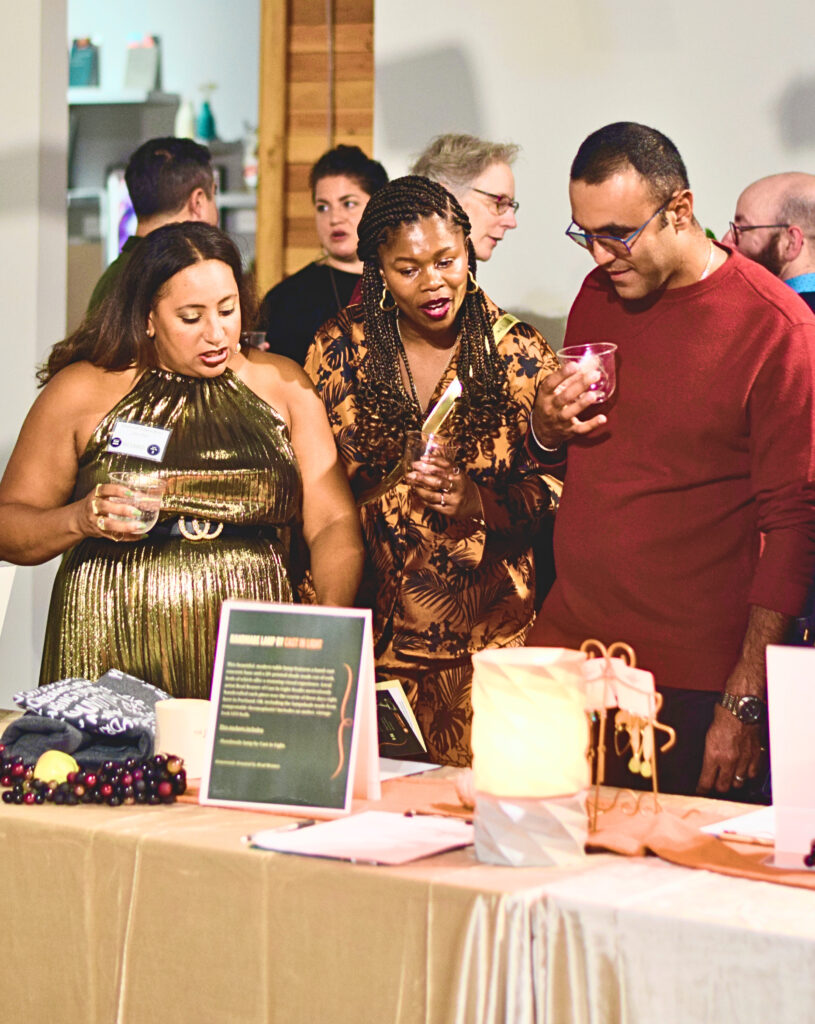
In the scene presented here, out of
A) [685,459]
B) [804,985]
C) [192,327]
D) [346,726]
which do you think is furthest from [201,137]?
[804,985]

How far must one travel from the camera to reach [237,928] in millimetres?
1490

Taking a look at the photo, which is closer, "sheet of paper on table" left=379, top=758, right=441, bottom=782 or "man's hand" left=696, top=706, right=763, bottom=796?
"sheet of paper on table" left=379, top=758, right=441, bottom=782

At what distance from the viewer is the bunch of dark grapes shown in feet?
5.57

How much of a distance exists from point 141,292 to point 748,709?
1.32 metres

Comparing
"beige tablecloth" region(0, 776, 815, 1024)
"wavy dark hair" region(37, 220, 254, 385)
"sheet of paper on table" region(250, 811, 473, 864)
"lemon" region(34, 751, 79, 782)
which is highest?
"wavy dark hair" region(37, 220, 254, 385)

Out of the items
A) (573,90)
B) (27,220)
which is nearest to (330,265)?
(573,90)

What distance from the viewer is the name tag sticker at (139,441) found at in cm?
233

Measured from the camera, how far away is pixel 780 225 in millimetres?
2945

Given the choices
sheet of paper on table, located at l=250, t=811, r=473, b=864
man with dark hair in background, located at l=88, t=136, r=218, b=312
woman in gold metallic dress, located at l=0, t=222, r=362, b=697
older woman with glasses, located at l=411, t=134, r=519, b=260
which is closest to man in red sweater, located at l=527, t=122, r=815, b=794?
woman in gold metallic dress, located at l=0, t=222, r=362, b=697

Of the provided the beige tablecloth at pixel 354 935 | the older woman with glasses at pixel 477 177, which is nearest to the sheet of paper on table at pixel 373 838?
the beige tablecloth at pixel 354 935

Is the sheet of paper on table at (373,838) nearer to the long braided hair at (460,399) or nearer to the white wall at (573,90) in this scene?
the long braided hair at (460,399)

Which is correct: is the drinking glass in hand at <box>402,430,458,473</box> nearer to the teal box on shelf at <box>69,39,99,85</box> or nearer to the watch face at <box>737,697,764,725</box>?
the watch face at <box>737,697,764,725</box>

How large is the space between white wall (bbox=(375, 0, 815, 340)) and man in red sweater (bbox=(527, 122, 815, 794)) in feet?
5.16

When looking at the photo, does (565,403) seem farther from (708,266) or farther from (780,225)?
(780,225)
